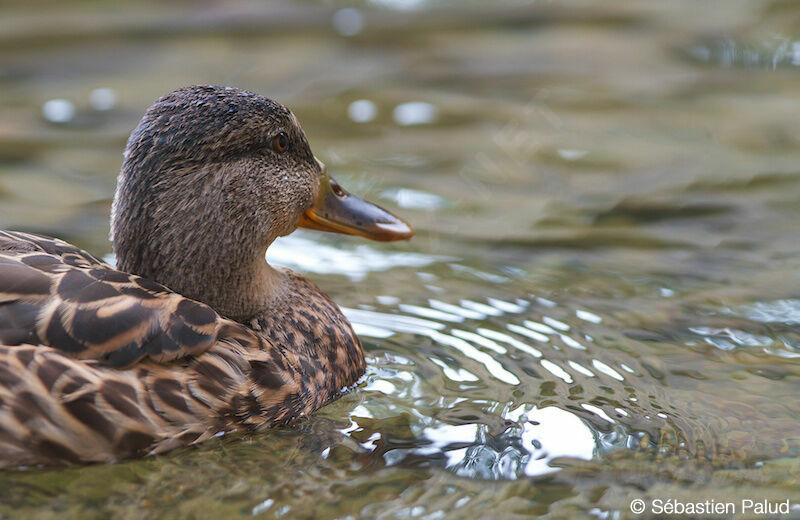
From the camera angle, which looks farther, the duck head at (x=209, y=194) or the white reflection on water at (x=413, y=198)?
the white reflection on water at (x=413, y=198)

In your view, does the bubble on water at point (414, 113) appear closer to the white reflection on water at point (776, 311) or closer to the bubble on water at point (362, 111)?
the bubble on water at point (362, 111)

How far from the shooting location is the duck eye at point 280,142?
4.89 meters

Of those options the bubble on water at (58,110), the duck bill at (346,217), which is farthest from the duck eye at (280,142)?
the bubble on water at (58,110)

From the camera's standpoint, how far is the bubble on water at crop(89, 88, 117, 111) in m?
9.02

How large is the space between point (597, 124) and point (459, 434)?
4.97 m

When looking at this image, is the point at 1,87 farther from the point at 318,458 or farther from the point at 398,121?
the point at 318,458

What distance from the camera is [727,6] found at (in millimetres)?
11039

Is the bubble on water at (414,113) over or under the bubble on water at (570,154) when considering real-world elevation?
over

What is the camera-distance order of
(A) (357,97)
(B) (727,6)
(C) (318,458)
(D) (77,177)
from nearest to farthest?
(C) (318,458)
(D) (77,177)
(A) (357,97)
(B) (727,6)

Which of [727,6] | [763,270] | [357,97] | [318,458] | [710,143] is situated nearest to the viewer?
[318,458]

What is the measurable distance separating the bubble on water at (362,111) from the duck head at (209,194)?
12.7 ft

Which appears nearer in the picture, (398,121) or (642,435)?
(642,435)

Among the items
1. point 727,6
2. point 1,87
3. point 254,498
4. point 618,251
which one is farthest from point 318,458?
point 727,6

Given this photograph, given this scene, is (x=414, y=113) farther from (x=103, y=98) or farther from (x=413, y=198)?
(x=103, y=98)
